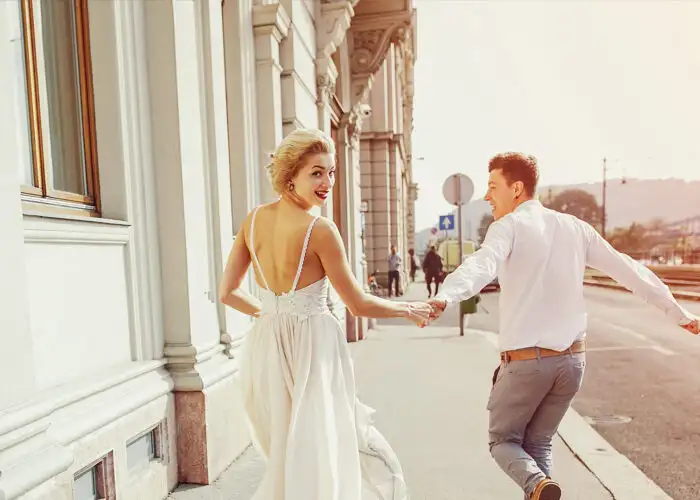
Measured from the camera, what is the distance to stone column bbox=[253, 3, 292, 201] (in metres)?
4.57

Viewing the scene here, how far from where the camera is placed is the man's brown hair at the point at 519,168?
248cm

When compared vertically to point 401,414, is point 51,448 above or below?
above

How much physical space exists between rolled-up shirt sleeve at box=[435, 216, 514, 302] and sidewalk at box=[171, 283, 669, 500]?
1.61 meters

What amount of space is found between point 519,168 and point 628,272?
0.79m

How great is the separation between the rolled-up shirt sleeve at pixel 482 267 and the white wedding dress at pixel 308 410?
0.57 meters

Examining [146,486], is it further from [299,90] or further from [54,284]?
[299,90]

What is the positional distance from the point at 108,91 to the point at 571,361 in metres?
2.98

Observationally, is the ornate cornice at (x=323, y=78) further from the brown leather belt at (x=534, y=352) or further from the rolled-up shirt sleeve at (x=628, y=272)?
the brown leather belt at (x=534, y=352)

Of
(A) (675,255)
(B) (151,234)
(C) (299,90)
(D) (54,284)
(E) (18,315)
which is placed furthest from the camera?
(A) (675,255)

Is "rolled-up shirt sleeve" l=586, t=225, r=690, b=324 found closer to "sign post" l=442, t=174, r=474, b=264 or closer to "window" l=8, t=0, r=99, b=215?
"window" l=8, t=0, r=99, b=215

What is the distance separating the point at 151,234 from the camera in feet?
10.3

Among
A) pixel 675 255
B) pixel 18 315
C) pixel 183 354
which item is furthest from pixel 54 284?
pixel 675 255

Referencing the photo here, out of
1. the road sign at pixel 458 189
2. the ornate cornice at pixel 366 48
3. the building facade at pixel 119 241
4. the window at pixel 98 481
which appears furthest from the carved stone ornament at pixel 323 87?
→ the window at pixel 98 481

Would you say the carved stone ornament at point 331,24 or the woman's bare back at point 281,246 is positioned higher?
the carved stone ornament at point 331,24
